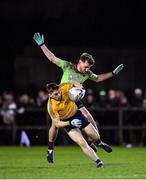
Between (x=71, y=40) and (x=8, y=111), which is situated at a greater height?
(x=71, y=40)

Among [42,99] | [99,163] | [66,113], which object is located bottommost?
[99,163]

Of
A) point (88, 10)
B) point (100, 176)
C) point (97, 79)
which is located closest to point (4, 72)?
point (88, 10)

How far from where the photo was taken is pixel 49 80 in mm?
36188

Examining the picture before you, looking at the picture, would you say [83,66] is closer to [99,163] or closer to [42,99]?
Result: [99,163]

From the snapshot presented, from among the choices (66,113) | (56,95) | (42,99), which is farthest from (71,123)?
(42,99)

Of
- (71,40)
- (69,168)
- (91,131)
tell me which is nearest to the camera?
(69,168)

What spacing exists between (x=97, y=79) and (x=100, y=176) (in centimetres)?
428

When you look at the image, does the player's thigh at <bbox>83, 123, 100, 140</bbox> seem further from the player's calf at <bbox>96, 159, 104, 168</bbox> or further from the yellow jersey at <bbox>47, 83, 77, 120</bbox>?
the player's calf at <bbox>96, 159, 104, 168</bbox>

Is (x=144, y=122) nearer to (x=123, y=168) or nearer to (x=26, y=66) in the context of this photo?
(x=26, y=66)

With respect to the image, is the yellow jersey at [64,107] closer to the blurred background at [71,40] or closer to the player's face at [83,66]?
the player's face at [83,66]

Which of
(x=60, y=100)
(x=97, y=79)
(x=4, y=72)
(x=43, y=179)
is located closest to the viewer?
(x=43, y=179)

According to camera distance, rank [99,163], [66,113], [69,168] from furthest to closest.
→ 1. [69,168]
2. [66,113]
3. [99,163]

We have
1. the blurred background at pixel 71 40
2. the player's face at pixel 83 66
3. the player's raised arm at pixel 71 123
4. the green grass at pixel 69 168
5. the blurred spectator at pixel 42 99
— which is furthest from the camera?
the blurred background at pixel 71 40

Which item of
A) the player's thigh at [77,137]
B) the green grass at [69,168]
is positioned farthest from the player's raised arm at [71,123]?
the green grass at [69,168]
